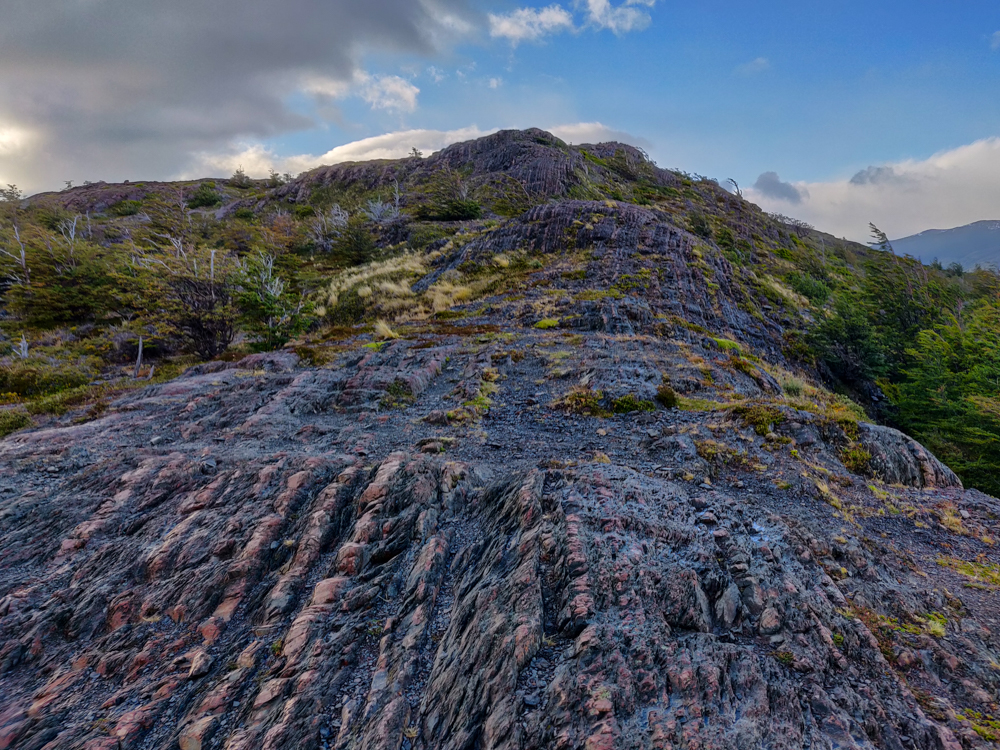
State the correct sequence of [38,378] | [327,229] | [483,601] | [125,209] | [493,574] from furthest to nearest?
[125,209], [327,229], [38,378], [493,574], [483,601]

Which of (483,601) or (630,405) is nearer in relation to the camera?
(483,601)

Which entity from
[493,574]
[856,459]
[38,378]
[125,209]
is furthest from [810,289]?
[125,209]

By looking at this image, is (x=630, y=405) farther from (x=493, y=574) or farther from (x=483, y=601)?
(x=483, y=601)

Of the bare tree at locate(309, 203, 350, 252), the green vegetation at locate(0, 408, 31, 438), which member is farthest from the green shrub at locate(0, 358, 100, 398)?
the bare tree at locate(309, 203, 350, 252)

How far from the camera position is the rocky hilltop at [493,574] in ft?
13.7

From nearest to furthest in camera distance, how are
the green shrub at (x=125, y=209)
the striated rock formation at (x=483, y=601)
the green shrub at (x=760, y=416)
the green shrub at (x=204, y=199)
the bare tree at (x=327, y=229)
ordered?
the striated rock formation at (x=483, y=601) → the green shrub at (x=760, y=416) → the bare tree at (x=327, y=229) → the green shrub at (x=125, y=209) → the green shrub at (x=204, y=199)

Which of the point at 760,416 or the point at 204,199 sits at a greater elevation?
the point at 204,199

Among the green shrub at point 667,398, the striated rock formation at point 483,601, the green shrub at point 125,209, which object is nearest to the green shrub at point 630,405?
the green shrub at point 667,398

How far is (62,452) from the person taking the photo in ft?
32.1

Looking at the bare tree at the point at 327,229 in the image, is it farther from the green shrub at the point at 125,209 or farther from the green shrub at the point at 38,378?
the green shrub at the point at 125,209

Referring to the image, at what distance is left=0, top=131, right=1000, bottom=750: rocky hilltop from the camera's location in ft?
13.7

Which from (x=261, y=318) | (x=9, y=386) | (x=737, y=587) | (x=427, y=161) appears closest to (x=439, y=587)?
(x=737, y=587)

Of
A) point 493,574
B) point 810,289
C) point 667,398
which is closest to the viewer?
point 493,574

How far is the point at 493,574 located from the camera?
560 cm
